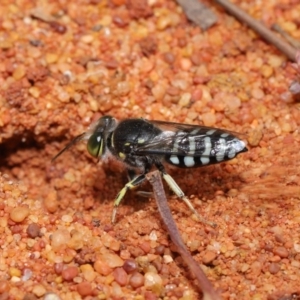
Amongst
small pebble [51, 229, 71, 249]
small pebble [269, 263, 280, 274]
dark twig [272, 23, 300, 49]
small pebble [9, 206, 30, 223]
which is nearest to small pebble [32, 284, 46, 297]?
small pebble [51, 229, 71, 249]

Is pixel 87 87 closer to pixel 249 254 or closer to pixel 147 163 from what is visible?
pixel 147 163

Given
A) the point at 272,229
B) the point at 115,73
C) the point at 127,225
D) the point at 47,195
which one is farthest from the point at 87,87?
the point at 272,229

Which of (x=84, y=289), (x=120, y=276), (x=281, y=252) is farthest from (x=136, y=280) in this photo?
(x=281, y=252)

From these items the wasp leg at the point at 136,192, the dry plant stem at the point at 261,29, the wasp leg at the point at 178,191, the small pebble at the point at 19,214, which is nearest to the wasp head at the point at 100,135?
the wasp leg at the point at 136,192

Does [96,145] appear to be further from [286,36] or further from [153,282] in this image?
[286,36]

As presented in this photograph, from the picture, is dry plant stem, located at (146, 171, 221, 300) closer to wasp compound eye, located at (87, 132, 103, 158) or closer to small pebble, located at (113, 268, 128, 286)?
small pebble, located at (113, 268, 128, 286)

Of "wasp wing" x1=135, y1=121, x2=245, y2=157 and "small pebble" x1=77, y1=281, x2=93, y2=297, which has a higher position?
"wasp wing" x1=135, y1=121, x2=245, y2=157

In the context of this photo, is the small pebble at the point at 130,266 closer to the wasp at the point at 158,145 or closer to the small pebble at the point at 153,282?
the small pebble at the point at 153,282
